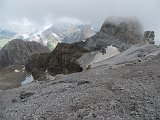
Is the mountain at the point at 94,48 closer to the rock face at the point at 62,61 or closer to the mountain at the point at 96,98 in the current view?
the rock face at the point at 62,61

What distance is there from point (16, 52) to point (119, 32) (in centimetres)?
5606

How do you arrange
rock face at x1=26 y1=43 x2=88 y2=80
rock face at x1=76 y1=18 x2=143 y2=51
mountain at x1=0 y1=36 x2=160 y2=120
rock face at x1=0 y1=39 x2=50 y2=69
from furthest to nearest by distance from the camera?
rock face at x1=0 y1=39 x2=50 y2=69 → rock face at x1=76 y1=18 x2=143 y2=51 → rock face at x1=26 y1=43 x2=88 y2=80 → mountain at x1=0 y1=36 x2=160 y2=120

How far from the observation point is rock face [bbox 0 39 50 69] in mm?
119938

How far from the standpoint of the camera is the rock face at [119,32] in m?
58.4

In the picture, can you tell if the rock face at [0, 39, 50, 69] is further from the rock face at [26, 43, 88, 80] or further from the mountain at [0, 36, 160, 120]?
the mountain at [0, 36, 160, 120]

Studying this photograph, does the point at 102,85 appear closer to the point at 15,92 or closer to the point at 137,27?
the point at 15,92

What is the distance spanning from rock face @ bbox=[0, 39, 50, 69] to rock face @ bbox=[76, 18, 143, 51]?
43483mm

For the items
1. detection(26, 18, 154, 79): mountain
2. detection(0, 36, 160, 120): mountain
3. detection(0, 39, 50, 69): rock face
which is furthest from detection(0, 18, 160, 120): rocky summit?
detection(0, 39, 50, 69): rock face

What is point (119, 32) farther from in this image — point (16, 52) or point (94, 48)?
point (16, 52)

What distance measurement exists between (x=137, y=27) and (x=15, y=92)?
5830 centimetres

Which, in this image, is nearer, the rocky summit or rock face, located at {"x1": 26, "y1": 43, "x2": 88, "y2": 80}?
the rocky summit

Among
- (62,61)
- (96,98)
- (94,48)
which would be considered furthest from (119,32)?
(96,98)

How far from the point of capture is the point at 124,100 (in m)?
18.1

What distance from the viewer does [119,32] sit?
73.5 m
